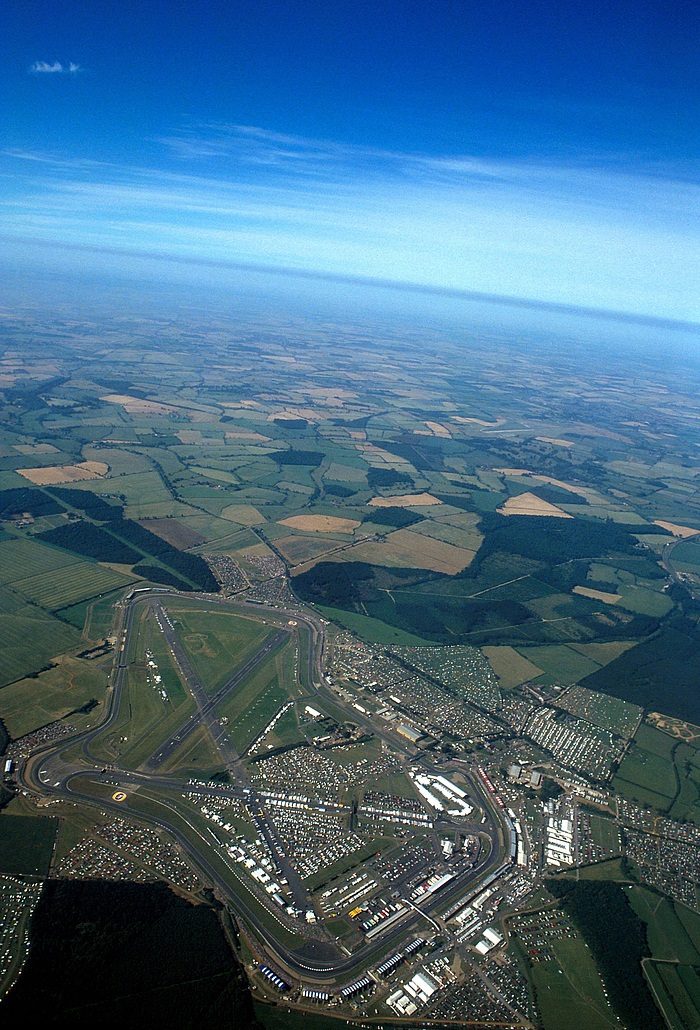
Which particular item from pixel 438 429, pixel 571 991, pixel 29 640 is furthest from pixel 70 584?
pixel 438 429

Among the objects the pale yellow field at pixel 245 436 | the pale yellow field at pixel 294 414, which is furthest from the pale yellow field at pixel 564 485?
the pale yellow field at pixel 294 414

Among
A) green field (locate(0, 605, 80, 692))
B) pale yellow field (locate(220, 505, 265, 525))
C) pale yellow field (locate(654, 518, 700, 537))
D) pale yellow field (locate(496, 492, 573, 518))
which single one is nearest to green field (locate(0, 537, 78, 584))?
green field (locate(0, 605, 80, 692))

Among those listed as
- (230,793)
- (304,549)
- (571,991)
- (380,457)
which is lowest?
(571,991)

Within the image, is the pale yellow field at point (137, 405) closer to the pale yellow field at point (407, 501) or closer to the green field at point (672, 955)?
the pale yellow field at point (407, 501)

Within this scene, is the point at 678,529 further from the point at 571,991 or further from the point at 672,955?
the point at 571,991

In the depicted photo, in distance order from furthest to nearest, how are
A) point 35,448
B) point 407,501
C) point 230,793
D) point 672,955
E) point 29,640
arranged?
point 35,448, point 407,501, point 29,640, point 230,793, point 672,955

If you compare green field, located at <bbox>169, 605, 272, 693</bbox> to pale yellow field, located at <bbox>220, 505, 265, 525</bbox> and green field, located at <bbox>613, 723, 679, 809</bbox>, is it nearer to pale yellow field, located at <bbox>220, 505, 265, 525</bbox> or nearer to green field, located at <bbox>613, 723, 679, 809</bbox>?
pale yellow field, located at <bbox>220, 505, 265, 525</bbox>

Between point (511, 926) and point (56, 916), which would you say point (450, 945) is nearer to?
point (511, 926)
